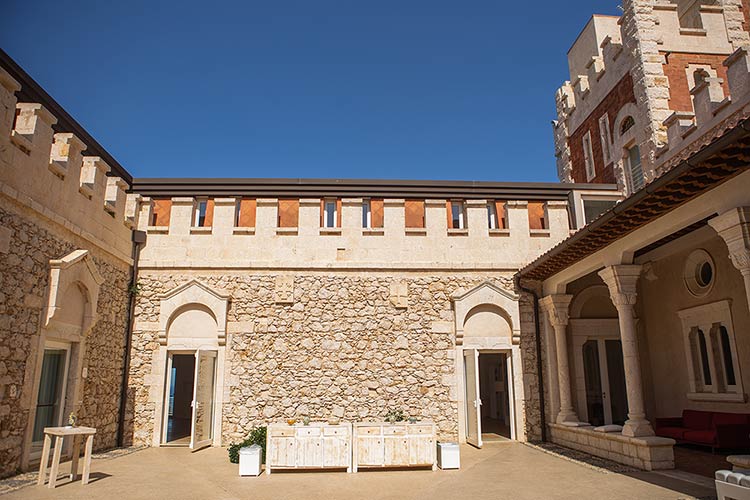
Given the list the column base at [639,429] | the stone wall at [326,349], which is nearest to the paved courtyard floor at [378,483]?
the column base at [639,429]

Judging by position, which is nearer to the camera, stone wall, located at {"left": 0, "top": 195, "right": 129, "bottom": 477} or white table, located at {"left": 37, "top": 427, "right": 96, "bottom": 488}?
white table, located at {"left": 37, "top": 427, "right": 96, "bottom": 488}

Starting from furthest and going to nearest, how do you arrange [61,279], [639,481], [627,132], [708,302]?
1. [627,132]
2. [708,302]
3. [61,279]
4. [639,481]

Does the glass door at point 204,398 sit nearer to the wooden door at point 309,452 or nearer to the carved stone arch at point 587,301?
the wooden door at point 309,452

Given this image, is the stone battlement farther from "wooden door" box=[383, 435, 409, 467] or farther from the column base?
the column base

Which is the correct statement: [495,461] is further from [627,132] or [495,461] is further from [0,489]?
[627,132]

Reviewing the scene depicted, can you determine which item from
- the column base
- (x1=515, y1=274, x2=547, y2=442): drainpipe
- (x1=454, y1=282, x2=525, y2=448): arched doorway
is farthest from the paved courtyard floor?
(x1=515, y1=274, x2=547, y2=442): drainpipe

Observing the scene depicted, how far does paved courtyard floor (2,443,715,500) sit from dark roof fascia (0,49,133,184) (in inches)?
228

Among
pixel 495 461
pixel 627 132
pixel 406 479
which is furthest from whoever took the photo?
pixel 627 132

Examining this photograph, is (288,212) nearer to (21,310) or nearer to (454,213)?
(454,213)

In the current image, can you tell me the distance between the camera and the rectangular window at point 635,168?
12.2 meters

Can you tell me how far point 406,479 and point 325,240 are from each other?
5.35m

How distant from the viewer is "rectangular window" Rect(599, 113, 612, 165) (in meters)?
13.5

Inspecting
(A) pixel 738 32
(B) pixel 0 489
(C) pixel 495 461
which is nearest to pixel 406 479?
→ (C) pixel 495 461

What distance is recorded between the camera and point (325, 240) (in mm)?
11023
